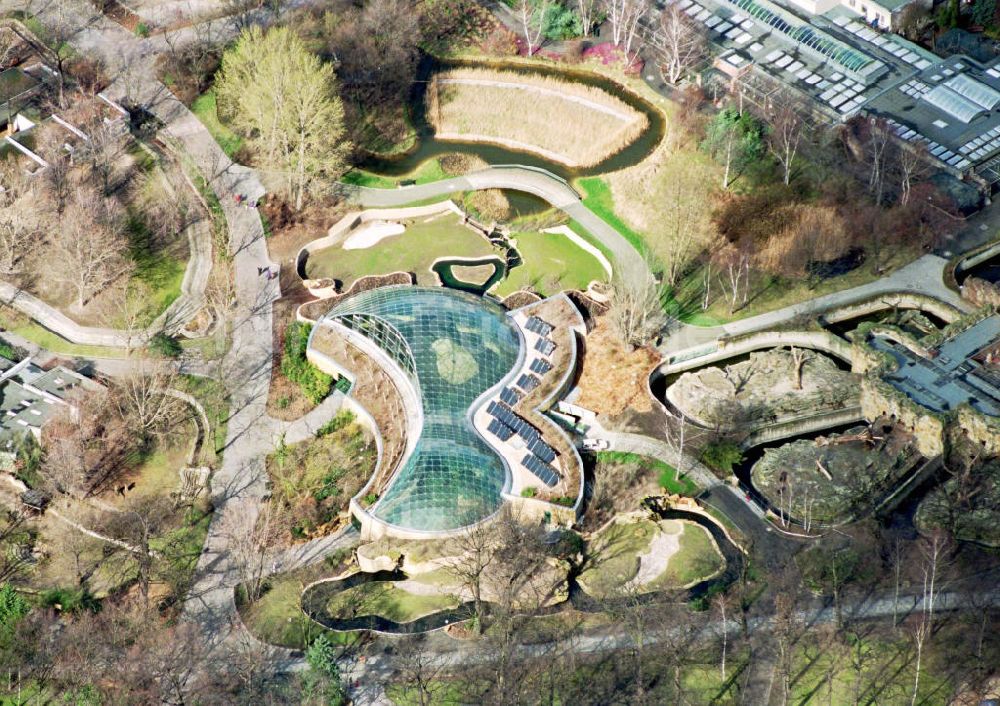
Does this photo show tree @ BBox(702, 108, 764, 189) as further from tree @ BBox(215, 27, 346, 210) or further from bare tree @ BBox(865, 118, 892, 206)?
tree @ BBox(215, 27, 346, 210)

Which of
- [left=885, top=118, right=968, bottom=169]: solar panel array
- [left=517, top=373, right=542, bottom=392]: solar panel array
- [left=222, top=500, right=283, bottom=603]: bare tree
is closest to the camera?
[left=222, top=500, right=283, bottom=603]: bare tree

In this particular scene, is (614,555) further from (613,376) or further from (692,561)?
(613,376)

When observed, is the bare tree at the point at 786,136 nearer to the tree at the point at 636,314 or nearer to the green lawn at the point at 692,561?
the tree at the point at 636,314

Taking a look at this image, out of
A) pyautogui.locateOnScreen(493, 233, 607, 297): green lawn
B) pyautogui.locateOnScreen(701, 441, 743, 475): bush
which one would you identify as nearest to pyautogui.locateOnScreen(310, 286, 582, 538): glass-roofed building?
pyautogui.locateOnScreen(493, 233, 607, 297): green lawn

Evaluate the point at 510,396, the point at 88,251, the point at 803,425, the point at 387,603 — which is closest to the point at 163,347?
the point at 88,251

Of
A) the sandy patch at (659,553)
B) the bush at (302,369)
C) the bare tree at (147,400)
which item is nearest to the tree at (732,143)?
the sandy patch at (659,553)
